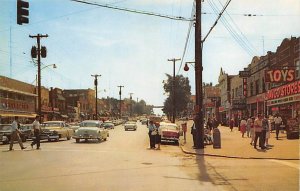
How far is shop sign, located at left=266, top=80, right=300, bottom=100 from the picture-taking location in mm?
34859

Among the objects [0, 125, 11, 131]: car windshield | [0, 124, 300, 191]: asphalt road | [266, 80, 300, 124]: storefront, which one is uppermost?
[266, 80, 300, 124]: storefront

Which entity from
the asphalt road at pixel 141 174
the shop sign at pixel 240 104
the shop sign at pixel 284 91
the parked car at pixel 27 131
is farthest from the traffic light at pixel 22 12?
the shop sign at pixel 240 104

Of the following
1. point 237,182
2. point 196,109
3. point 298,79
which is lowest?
point 237,182

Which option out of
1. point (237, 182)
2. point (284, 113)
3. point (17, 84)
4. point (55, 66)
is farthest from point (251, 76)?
point (237, 182)

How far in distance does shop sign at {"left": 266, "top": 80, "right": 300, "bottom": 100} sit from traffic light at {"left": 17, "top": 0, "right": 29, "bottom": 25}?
22312 mm

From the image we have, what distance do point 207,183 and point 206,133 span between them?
1780 centimetres

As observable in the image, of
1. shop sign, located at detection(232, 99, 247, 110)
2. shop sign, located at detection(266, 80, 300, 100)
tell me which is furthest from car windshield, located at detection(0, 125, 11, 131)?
shop sign, located at detection(232, 99, 247, 110)

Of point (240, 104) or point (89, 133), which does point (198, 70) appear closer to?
point (89, 133)

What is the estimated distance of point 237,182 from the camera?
12461 millimetres

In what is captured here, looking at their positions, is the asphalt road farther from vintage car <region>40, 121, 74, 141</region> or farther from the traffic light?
vintage car <region>40, 121, 74, 141</region>

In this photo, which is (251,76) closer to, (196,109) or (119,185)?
(196,109)

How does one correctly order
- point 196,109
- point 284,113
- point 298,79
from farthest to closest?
point 284,113 → point 298,79 → point 196,109

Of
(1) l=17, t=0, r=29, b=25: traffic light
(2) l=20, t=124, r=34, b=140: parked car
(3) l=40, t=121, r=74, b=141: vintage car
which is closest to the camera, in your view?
(1) l=17, t=0, r=29, b=25: traffic light

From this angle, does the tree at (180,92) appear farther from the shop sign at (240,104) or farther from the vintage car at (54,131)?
the vintage car at (54,131)
